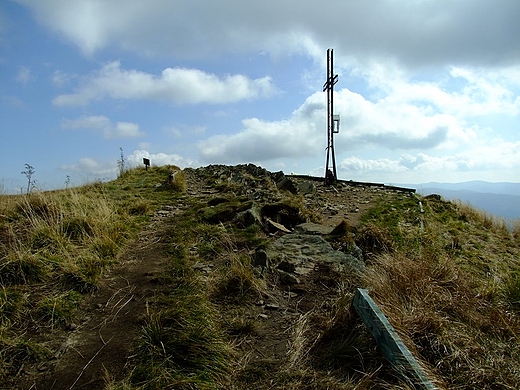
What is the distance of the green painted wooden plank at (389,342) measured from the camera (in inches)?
97.1

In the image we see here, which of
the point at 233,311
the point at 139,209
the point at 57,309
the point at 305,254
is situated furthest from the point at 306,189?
the point at 57,309

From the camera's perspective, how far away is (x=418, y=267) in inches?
164

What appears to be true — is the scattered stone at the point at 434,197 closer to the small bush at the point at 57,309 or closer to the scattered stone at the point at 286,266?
the scattered stone at the point at 286,266

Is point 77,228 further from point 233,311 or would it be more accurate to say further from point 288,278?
point 288,278

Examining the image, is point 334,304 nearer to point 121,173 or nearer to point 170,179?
point 170,179

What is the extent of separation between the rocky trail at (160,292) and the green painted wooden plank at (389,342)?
58 centimetres

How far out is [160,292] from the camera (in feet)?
14.1

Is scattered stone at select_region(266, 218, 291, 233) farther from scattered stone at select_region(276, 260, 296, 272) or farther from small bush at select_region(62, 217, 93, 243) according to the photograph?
small bush at select_region(62, 217, 93, 243)

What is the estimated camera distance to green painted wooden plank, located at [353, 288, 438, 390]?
247 cm

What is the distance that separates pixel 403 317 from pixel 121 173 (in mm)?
15780

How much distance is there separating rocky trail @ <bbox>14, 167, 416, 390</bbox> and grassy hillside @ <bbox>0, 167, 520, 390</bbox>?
0.12 feet

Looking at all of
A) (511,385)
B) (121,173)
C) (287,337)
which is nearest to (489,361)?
(511,385)

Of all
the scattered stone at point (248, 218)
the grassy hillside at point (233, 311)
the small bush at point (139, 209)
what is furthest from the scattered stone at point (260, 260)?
the small bush at point (139, 209)

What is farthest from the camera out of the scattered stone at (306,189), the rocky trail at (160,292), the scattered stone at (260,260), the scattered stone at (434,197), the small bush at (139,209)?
the scattered stone at (434,197)
